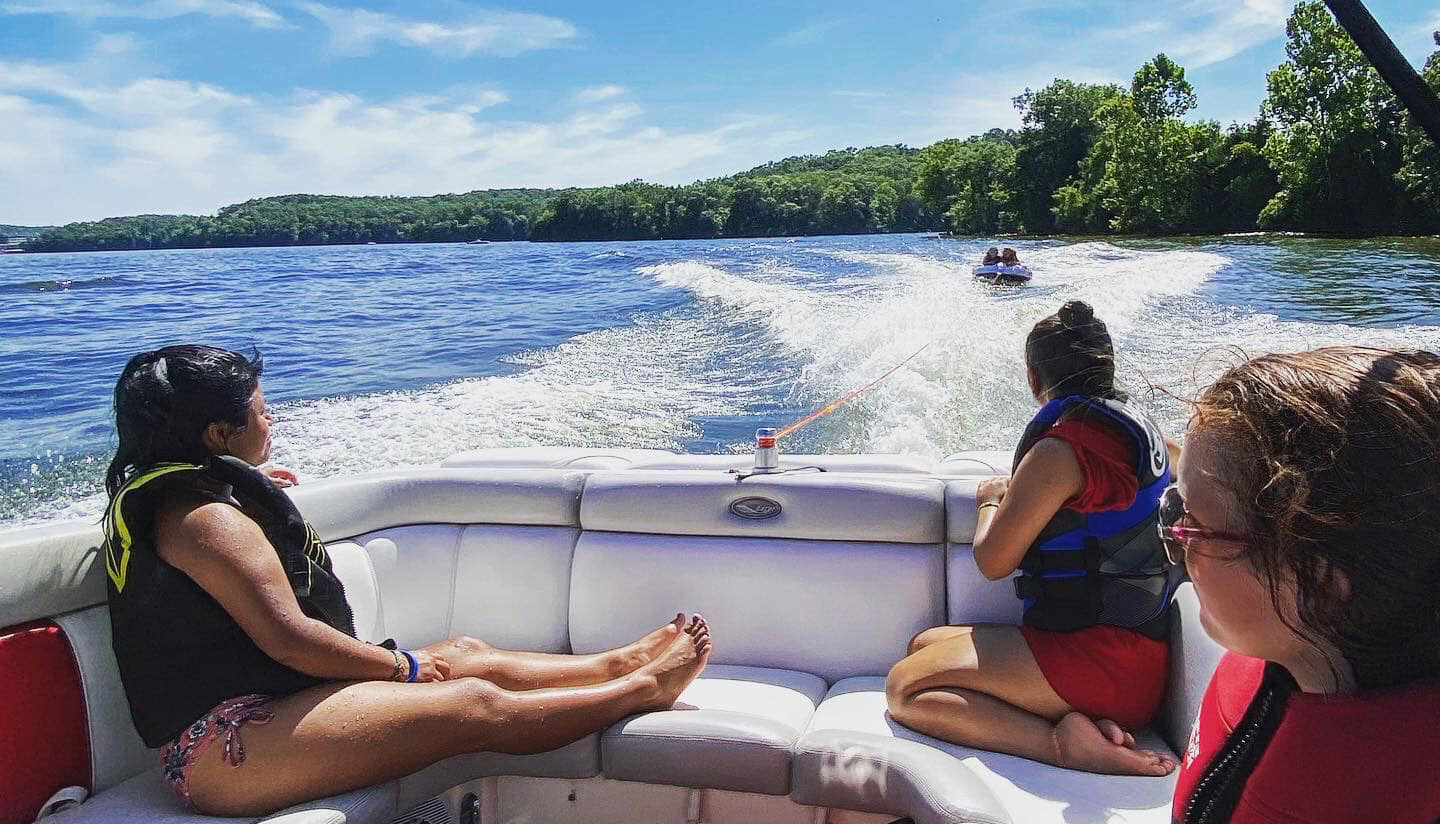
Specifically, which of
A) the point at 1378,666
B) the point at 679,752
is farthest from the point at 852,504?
the point at 1378,666

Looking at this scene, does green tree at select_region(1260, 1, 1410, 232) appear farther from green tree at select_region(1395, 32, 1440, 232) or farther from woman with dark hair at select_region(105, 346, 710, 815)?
woman with dark hair at select_region(105, 346, 710, 815)

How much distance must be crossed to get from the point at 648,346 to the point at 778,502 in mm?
7495

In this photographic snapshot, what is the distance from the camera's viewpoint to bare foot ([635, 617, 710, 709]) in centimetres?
223

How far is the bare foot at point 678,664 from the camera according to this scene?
2.23 metres

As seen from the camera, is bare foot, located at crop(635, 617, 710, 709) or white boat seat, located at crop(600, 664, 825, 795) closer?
white boat seat, located at crop(600, 664, 825, 795)

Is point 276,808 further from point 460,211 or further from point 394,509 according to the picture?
point 460,211

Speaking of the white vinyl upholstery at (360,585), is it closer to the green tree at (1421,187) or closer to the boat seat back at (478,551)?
the boat seat back at (478,551)

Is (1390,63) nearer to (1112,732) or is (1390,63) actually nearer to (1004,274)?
(1112,732)

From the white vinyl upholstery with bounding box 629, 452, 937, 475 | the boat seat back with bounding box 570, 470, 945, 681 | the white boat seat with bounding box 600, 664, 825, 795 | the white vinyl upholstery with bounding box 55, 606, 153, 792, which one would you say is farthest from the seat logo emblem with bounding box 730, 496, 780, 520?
the white vinyl upholstery with bounding box 55, 606, 153, 792

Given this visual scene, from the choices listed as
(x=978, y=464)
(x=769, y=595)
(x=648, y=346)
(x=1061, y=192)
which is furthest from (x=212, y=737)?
(x=1061, y=192)

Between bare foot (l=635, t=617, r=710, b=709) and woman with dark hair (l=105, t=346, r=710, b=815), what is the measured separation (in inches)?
13.9

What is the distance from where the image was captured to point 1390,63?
812 millimetres

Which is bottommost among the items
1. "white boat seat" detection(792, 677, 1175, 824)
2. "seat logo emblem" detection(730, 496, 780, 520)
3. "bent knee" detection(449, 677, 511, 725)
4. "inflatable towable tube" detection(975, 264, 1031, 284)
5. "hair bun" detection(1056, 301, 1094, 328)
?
"white boat seat" detection(792, 677, 1175, 824)

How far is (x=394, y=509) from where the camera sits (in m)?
2.76
